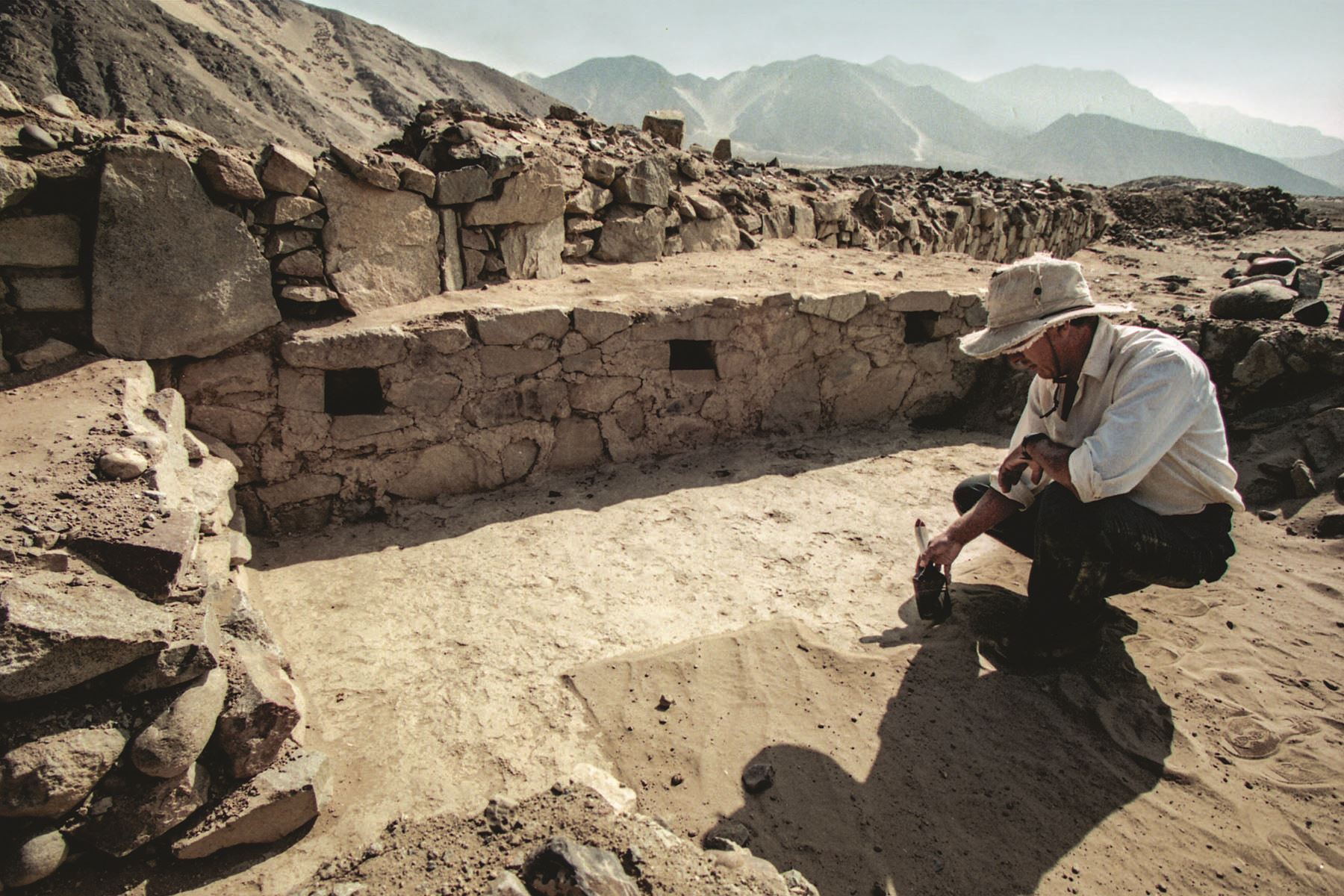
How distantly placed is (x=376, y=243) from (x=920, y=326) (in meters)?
3.74

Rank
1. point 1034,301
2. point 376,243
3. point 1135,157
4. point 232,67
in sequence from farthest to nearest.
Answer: point 1135,157
point 232,67
point 376,243
point 1034,301

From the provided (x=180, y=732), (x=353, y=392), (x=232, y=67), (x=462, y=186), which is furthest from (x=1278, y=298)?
(x=232, y=67)

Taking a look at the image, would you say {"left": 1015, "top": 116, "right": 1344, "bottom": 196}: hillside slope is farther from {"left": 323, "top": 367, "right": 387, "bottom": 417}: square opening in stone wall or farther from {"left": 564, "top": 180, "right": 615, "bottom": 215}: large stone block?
{"left": 323, "top": 367, "right": 387, "bottom": 417}: square opening in stone wall

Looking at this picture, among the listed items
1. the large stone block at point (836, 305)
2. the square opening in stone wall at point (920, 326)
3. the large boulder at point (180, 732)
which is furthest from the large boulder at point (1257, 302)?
the large boulder at point (180, 732)

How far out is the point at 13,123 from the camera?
2693 mm

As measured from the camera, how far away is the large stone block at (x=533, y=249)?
4.28m

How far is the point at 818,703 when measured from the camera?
2.33m

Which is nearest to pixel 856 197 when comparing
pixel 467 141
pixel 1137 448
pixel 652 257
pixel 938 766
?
pixel 652 257

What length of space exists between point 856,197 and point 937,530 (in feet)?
17.5

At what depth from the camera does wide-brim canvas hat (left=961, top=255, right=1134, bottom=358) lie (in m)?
2.16

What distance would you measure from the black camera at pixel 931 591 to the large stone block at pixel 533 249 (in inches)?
123

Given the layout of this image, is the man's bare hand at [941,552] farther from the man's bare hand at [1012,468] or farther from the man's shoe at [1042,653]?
the man's shoe at [1042,653]

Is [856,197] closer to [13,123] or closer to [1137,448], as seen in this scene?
[1137,448]

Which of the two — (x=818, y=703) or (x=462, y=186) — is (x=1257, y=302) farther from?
(x=462, y=186)
